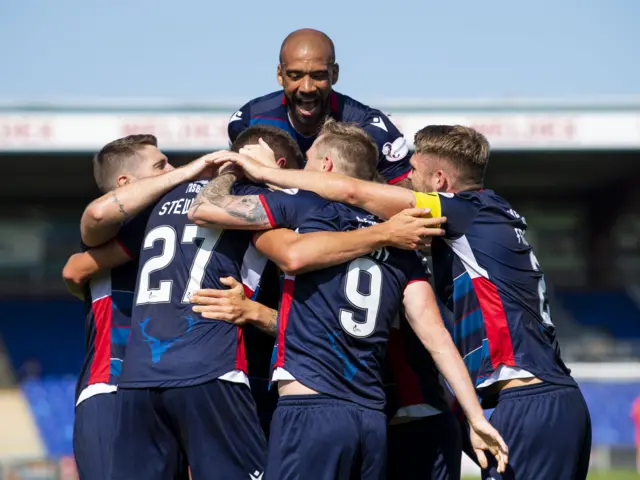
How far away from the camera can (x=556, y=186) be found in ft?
97.8

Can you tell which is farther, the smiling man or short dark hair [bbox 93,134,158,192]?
the smiling man

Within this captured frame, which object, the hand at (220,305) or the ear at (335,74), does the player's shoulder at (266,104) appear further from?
the hand at (220,305)

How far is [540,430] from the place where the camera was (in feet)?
16.5

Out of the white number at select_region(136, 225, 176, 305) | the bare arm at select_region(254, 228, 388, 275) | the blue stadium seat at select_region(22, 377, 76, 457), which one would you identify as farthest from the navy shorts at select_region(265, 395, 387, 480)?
the blue stadium seat at select_region(22, 377, 76, 457)

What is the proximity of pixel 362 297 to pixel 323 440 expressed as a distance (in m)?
0.74

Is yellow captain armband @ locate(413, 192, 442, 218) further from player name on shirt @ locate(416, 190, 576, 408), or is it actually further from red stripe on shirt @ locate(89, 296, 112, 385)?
red stripe on shirt @ locate(89, 296, 112, 385)

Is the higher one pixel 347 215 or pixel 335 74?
pixel 335 74

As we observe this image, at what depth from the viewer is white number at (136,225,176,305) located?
5203 mm

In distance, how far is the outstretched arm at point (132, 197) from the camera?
213 inches

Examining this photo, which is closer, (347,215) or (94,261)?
(347,215)

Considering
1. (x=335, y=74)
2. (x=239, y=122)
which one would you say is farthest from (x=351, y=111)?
(x=239, y=122)

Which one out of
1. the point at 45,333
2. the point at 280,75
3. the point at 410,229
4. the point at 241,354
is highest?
the point at 280,75

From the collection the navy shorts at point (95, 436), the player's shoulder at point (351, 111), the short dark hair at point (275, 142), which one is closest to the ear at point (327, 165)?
the short dark hair at point (275, 142)

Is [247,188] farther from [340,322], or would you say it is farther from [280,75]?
[280,75]
